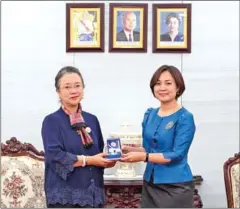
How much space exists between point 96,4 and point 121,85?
0.55m

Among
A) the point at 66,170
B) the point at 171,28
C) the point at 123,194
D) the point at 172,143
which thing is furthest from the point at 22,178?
the point at 171,28

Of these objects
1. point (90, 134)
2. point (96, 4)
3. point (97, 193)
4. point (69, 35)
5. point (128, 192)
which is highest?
point (96, 4)

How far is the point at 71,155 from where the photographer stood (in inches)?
67.6

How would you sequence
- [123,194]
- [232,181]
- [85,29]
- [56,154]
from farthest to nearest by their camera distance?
[85,29]
[123,194]
[232,181]
[56,154]

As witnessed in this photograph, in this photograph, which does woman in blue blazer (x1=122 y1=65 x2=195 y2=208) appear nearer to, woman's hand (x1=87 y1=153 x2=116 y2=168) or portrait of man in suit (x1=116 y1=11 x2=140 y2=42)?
woman's hand (x1=87 y1=153 x2=116 y2=168)

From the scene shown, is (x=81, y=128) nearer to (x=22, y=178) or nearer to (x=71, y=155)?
(x=71, y=155)

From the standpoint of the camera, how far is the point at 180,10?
303cm

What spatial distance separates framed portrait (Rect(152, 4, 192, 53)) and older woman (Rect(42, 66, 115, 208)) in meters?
1.33

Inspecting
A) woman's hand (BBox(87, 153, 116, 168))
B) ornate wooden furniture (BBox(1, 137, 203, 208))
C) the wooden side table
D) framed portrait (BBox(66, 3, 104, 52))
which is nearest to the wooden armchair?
ornate wooden furniture (BBox(1, 137, 203, 208))

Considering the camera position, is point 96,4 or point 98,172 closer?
point 98,172

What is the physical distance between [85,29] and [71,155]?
148 cm

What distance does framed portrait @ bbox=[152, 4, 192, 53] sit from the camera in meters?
3.03

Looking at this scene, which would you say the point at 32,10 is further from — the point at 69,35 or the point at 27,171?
the point at 27,171

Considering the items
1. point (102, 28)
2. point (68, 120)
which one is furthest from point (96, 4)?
point (68, 120)
